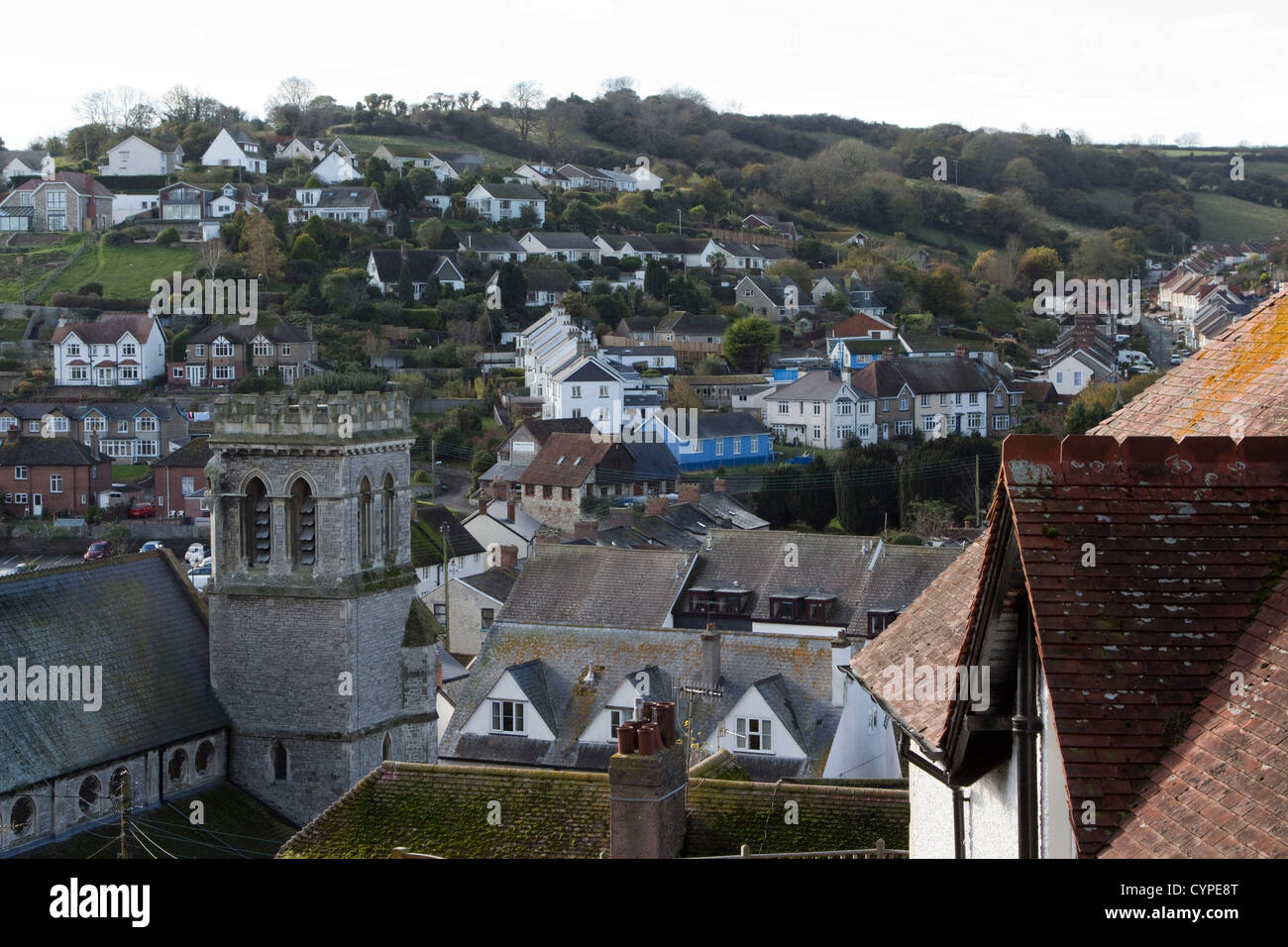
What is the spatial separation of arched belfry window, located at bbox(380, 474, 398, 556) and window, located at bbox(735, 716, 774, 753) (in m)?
7.13

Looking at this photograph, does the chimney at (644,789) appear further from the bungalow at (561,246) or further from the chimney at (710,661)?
the bungalow at (561,246)

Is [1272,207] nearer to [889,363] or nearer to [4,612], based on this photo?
[889,363]

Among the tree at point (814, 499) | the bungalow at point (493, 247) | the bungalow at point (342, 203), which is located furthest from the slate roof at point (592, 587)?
the bungalow at point (342, 203)

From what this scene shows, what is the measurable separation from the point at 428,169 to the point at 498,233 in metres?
17.1

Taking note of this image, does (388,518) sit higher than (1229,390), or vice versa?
(1229,390)

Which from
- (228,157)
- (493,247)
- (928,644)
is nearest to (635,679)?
(928,644)

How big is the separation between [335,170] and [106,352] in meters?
39.2

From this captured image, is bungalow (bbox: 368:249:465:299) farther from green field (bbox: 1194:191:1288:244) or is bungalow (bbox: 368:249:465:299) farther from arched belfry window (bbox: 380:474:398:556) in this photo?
green field (bbox: 1194:191:1288:244)

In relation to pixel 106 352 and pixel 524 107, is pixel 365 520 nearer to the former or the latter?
pixel 106 352

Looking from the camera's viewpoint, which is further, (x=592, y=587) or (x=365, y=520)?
(x=592, y=587)

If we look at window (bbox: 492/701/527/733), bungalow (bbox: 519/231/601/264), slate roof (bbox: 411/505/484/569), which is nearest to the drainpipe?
window (bbox: 492/701/527/733)

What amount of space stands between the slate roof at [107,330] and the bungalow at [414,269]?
16.2 meters

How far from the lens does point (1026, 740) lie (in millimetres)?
6922

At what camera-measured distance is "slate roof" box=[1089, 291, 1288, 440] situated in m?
7.62
